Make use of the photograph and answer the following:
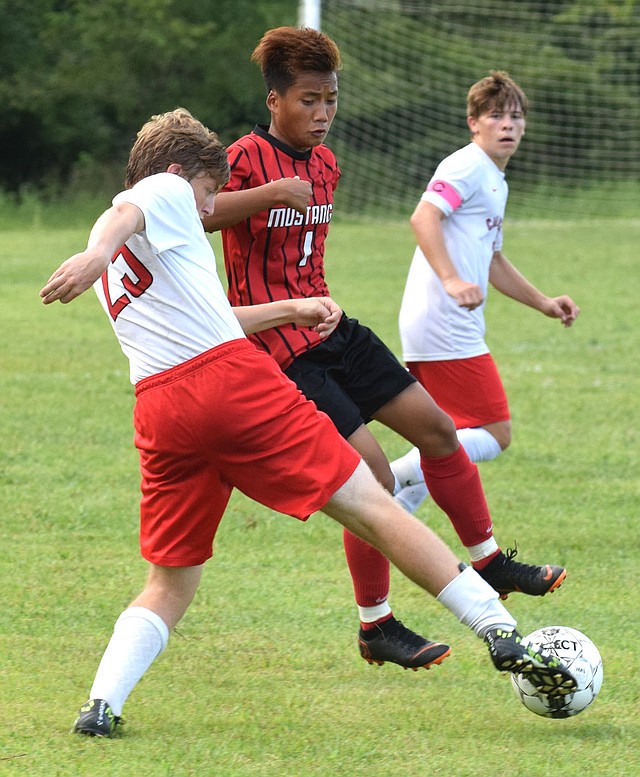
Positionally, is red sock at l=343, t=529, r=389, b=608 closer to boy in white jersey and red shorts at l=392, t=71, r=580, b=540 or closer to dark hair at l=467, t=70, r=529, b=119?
boy in white jersey and red shorts at l=392, t=71, r=580, b=540

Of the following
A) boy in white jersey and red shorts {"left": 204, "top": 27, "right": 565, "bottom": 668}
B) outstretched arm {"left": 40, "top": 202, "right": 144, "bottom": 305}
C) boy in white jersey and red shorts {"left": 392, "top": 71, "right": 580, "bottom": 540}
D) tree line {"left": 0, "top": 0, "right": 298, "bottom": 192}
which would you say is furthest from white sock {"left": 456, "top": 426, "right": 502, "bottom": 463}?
tree line {"left": 0, "top": 0, "right": 298, "bottom": 192}

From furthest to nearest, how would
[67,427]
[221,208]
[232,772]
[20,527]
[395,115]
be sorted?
[395,115]
[67,427]
[20,527]
[221,208]
[232,772]

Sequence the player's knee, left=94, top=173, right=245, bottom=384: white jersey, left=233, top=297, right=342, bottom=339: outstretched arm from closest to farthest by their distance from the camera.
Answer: left=94, top=173, right=245, bottom=384: white jersey < left=233, top=297, right=342, bottom=339: outstretched arm < the player's knee

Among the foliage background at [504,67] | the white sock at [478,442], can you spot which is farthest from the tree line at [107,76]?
the white sock at [478,442]

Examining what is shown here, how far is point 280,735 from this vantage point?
385cm

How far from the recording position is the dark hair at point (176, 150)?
150 inches

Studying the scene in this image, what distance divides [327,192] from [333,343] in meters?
0.55

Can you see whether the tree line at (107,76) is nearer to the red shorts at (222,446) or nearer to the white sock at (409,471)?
the white sock at (409,471)

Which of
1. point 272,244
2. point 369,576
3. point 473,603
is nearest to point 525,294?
point 272,244

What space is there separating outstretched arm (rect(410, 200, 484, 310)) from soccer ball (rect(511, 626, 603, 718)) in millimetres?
1410

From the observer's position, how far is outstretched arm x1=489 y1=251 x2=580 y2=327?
5848mm

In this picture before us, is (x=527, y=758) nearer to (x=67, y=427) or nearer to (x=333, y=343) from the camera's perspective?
(x=333, y=343)

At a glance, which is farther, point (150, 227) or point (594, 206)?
point (594, 206)

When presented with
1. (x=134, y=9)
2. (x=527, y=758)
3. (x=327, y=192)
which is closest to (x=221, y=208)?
(x=327, y=192)
